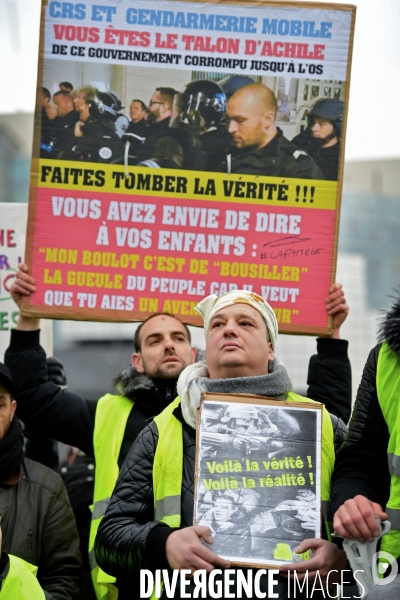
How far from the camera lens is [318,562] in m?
3.12

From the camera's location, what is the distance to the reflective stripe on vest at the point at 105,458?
4145 mm

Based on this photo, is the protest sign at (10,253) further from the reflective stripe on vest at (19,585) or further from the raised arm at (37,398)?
the reflective stripe on vest at (19,585)

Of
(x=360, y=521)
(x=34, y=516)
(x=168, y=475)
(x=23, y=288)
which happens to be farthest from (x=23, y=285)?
(x=360, y=521)

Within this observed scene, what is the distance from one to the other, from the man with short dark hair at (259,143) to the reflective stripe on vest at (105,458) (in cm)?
125

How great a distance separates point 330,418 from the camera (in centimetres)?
364

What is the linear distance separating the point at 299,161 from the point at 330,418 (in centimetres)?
154

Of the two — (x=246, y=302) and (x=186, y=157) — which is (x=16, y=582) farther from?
(x=186, y=157)

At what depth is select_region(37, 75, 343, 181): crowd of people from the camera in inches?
186

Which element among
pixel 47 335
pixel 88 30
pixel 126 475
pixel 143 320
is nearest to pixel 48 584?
pixel 126 475

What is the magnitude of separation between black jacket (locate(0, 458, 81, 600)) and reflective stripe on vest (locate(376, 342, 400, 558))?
1.59 metres

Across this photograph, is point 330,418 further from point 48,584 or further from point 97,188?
point 97,188

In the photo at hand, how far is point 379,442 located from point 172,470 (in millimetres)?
723

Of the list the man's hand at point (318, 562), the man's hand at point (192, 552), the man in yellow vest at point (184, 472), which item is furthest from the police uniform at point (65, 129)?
the man's hand at point (318, 562)

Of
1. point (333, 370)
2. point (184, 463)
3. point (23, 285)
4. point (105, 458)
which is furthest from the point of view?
point (23, 285)
